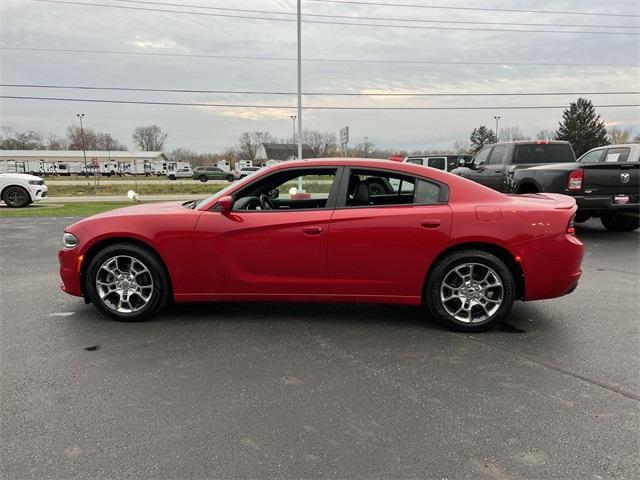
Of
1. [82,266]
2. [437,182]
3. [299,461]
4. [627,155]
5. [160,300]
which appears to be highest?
[627,155]

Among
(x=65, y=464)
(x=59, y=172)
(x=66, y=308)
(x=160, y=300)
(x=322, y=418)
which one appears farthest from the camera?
(x=59, y=172)

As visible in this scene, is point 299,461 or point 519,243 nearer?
point 299,461

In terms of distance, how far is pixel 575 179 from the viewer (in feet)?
28.1

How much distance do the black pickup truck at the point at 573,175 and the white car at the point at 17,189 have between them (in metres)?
15.1

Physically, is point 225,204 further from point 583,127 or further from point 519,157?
point 583,127

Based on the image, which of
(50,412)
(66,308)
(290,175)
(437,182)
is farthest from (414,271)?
(66,308)

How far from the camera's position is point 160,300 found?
4.47m

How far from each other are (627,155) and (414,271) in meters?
9.80

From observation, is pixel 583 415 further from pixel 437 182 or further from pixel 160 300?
pixel 160 300

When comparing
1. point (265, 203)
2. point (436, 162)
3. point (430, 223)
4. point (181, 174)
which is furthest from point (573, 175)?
point (181, 174)

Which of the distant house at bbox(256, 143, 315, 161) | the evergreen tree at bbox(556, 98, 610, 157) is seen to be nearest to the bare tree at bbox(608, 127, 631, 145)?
the evergreen tree at bbox(556, 98, 610, 157)

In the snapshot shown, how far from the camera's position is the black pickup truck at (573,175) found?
8602 mm

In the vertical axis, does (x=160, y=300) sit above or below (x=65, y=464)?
above

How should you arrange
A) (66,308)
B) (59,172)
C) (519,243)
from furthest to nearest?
(59,172) < (66,308) < (519,243)
